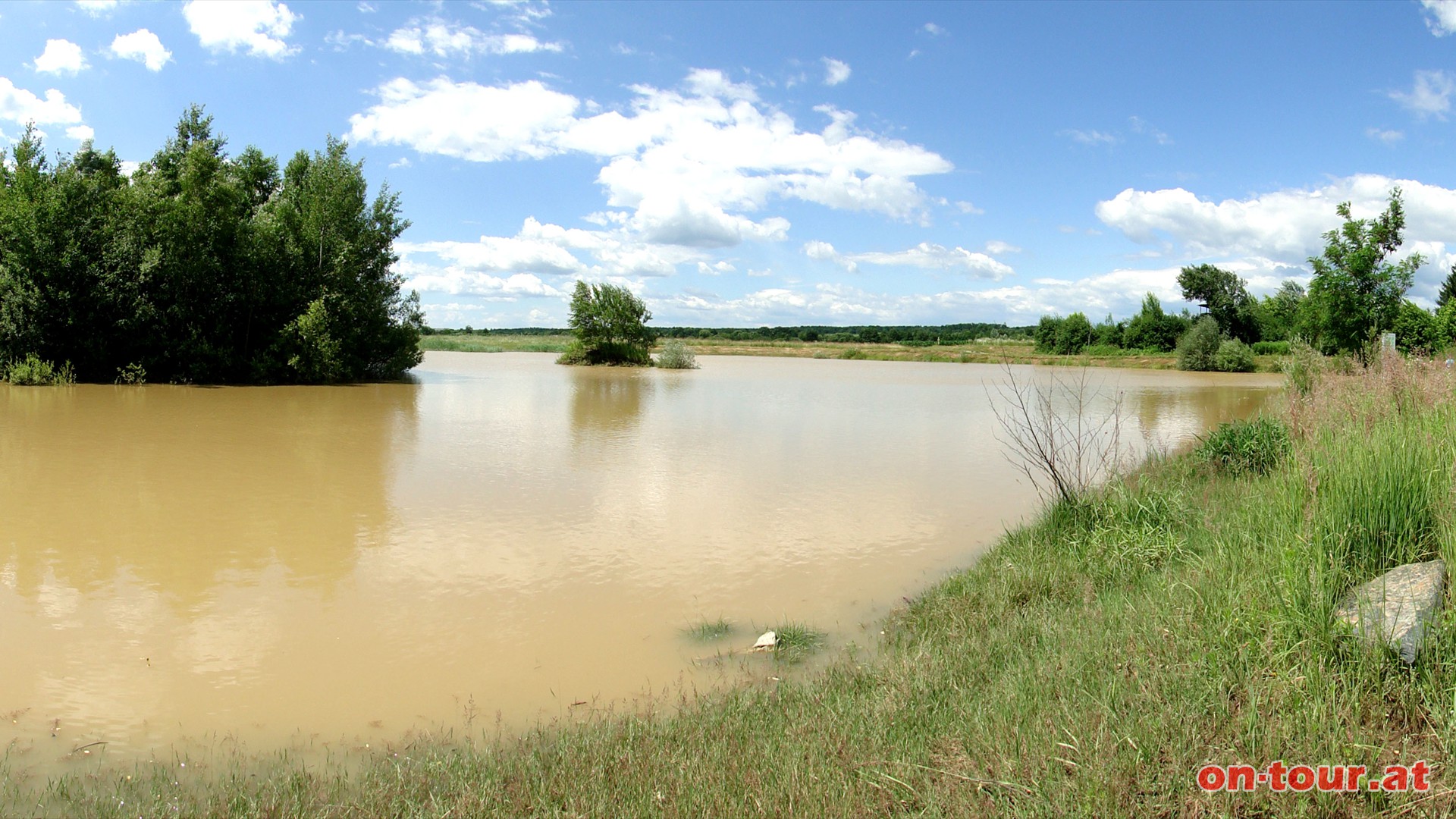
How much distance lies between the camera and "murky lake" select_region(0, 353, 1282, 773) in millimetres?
4402

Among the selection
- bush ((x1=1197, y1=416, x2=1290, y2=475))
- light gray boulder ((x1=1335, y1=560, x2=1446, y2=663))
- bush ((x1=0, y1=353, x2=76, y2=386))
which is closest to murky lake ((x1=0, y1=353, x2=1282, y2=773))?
bush ((x1=1197, y1=416, x2=1290, y2=475))

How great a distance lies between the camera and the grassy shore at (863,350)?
184 feet

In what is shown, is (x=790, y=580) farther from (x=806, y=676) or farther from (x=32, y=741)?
(x=32, y=741)

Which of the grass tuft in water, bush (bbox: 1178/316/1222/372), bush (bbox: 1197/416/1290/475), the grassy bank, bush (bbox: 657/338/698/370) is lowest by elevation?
the grass tuft in water

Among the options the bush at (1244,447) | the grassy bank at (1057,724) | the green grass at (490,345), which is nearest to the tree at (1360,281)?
the bush at (1244,447)

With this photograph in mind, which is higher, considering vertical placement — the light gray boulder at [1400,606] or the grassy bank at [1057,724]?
the light gray boulder at [1400,606]

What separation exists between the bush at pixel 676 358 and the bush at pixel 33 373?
26507 millimetres

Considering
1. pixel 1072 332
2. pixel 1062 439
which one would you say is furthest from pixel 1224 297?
pixel 1062 439

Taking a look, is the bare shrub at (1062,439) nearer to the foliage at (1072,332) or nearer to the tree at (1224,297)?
the foliage at (1072,332)

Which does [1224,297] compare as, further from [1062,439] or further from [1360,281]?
[1062,439]

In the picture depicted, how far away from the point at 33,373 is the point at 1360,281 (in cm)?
3736

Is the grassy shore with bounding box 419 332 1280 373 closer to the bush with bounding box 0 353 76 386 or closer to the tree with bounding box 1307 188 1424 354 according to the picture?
the tree with bounding box 1307 188 1424 354

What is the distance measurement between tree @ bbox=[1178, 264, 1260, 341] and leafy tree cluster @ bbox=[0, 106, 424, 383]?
177 feet

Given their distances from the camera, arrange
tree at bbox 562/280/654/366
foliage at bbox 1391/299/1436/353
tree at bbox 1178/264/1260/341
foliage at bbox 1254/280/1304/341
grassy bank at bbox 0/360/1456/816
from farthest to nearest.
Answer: tree at bbox 1178/264/1260/341 < tree at bbox 562/280/654/366 < foliage at bbox 1254/280/1304/341 < foliage at bbox 1391/299/1436/353 < grassy bank at bbox 0/360/1456/816
